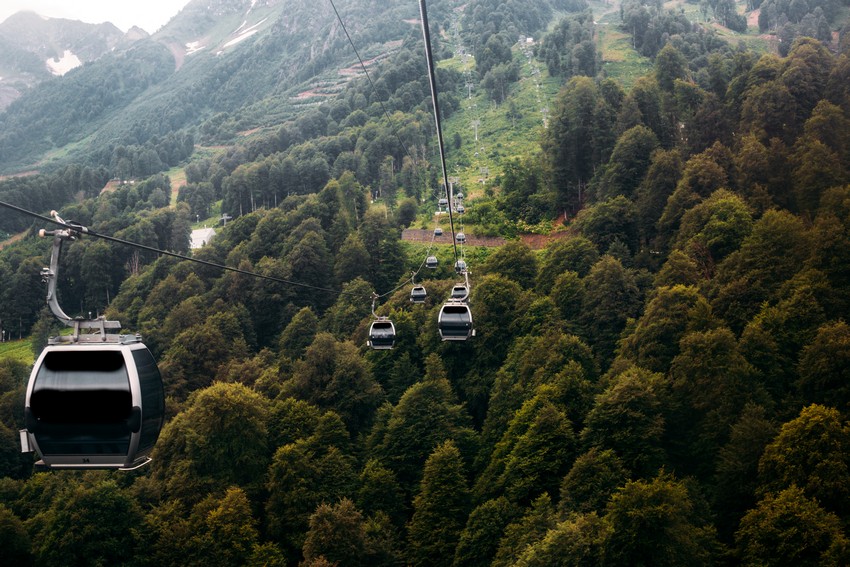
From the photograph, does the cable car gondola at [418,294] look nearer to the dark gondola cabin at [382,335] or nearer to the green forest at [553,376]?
the green forest at [553,376]

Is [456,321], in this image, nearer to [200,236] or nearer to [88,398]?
[88,398]

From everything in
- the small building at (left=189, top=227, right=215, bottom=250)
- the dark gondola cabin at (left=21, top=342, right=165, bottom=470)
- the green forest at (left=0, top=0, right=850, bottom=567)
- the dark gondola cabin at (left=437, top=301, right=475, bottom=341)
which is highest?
the dark gondola cabin at (left=21, top=342, right=165, bottom=470)

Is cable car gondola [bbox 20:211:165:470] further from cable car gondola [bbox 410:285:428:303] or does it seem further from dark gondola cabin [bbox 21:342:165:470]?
cable car gondola [bbox 410:285:428:303]

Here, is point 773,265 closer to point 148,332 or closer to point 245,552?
point 245,552

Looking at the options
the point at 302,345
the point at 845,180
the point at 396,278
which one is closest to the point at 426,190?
the point at 396,278

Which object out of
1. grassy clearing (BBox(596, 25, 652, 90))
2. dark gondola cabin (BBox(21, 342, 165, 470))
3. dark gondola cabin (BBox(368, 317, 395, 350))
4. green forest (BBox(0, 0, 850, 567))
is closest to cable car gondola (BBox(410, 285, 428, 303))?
green forest (BBox(0, 0, 850, 567))

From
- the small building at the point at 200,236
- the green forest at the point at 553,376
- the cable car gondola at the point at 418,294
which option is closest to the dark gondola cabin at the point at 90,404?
the green forest at the point at 553,376
